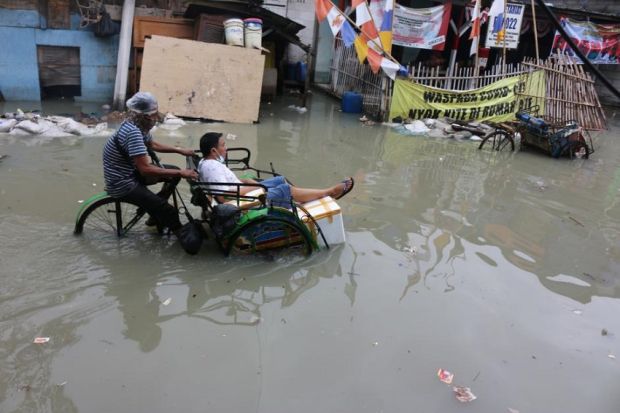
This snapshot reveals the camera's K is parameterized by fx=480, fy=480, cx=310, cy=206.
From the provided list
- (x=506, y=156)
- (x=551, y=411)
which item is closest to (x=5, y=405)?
(x=551, y=411)

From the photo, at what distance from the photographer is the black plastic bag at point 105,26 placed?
11156 millimetres

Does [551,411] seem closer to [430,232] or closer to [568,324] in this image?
[568,324]

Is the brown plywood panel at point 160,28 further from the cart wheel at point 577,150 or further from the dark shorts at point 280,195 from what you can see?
the cart wheel at point 577,150

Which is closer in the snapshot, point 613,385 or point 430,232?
point 613,385

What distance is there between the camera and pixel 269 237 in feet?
14.4

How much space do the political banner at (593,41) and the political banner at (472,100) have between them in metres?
4.85

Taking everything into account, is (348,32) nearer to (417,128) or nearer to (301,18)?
(417,128)

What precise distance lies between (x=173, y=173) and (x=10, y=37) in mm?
9434

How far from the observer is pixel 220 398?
2887 mm

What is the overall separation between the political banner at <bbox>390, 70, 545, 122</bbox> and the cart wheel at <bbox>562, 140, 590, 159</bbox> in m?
2.60

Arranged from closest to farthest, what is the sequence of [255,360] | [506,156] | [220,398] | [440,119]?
[220,398]
[255,360]
[506,156]
[440,119]

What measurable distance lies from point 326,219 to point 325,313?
110 centimetres

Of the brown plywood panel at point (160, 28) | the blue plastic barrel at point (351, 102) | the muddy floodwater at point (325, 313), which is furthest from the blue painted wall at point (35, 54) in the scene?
the blue plastic barrel at point (351, 102)

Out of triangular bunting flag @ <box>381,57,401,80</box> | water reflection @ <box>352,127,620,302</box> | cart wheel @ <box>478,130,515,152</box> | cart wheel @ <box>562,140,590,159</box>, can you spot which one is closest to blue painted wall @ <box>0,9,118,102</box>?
triangular bunting flag @ <box>381,57,401,80</box>
